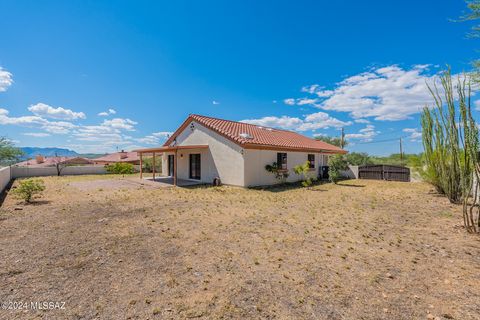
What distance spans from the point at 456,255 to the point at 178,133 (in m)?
17.3

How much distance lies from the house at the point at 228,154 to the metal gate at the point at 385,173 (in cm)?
466

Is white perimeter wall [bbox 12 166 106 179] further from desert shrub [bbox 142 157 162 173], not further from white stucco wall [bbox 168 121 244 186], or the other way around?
white stucco wall [bbox 168 121 244 186]

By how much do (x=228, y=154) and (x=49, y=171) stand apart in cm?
2156

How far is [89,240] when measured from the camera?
5324 mm

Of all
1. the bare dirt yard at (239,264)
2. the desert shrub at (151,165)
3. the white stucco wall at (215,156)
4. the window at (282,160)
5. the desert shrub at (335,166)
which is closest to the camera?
the bare dirt yard at (239,264)

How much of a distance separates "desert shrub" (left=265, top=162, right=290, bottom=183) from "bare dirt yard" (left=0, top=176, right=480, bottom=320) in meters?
6.89

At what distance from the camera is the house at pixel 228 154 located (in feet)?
45.0

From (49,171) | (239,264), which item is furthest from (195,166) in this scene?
(49,171)

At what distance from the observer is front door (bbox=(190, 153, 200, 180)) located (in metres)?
16.9

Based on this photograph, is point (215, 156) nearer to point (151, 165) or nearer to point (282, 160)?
point (282, 160)

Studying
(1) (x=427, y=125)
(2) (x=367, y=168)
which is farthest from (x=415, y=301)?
(2) (x=367, y=168)

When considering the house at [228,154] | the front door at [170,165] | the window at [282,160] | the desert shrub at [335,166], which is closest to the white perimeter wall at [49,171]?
the front door at [170,165]

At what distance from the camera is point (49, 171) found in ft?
78.8

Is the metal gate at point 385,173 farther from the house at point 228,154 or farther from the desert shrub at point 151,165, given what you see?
the desert shrub at point 151,165
